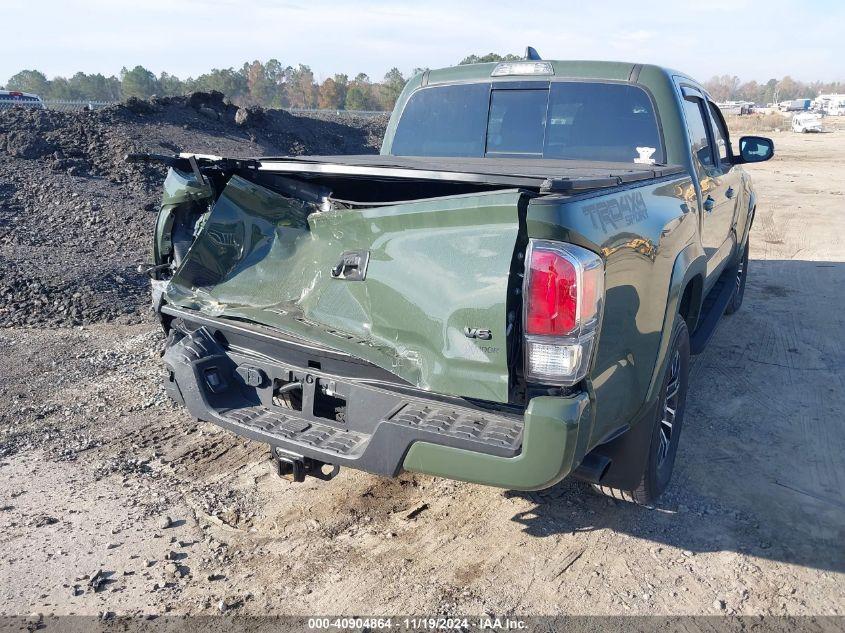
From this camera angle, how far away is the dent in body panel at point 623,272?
2447 millimetres

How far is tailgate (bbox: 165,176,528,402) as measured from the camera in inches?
99.0

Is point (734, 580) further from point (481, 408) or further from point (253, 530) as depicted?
point (253, 530)

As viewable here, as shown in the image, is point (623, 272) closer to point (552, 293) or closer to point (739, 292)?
point (552, 293)

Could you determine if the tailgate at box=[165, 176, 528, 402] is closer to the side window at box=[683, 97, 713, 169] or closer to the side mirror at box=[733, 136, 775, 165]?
the side window at box=[683, 97, 713, 169]

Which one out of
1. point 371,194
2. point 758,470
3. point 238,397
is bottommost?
point 758,470

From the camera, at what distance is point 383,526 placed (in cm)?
347

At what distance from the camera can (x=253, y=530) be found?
3432 mm

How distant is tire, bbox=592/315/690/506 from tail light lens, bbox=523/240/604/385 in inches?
35.5

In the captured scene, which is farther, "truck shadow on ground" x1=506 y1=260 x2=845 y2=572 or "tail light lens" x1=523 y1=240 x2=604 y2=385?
"truck shadow on ground" x1=506 y1=260 x2=845 y2=572

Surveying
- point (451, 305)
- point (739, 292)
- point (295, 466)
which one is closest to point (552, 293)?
point (451, 305)

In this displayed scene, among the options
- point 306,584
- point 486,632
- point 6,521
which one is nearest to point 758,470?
point 486,632

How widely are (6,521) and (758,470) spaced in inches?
159

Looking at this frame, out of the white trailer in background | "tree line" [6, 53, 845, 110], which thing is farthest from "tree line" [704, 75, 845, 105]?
"tree line" [6, 53, 845, 110]

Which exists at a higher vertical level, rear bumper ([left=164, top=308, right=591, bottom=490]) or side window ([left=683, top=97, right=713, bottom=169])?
side window ([left=683, top=97, right=713, bottom=169])
